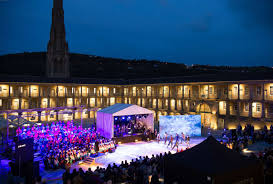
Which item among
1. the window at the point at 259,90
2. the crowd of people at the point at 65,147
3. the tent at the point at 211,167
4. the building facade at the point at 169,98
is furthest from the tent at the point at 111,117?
the tent at the point at 211,167

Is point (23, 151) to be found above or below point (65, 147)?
above

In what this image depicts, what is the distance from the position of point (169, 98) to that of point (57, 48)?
27870 millimetres

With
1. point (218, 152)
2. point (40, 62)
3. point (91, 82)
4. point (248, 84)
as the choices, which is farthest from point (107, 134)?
point (40, 62)

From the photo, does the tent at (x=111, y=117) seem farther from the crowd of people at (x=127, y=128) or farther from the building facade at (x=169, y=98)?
the building facade at (x=169, y=98)

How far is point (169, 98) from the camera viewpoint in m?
40.3

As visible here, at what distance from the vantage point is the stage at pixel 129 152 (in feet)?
56.7

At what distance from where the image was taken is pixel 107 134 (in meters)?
24.6

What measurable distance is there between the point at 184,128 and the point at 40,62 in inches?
3742

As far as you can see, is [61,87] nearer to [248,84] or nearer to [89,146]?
[89,146]

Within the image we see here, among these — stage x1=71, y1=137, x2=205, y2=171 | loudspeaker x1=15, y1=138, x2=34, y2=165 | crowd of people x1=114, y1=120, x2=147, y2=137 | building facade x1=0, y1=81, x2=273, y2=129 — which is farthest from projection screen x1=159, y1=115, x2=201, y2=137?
loudspeaker x1=15, y1=138, x2=34, y2=165

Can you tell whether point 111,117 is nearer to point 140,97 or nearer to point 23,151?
point 23,151

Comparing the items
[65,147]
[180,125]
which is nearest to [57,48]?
[180,125]

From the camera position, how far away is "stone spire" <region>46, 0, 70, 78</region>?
5181cm

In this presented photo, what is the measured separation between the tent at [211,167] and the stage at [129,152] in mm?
8106
